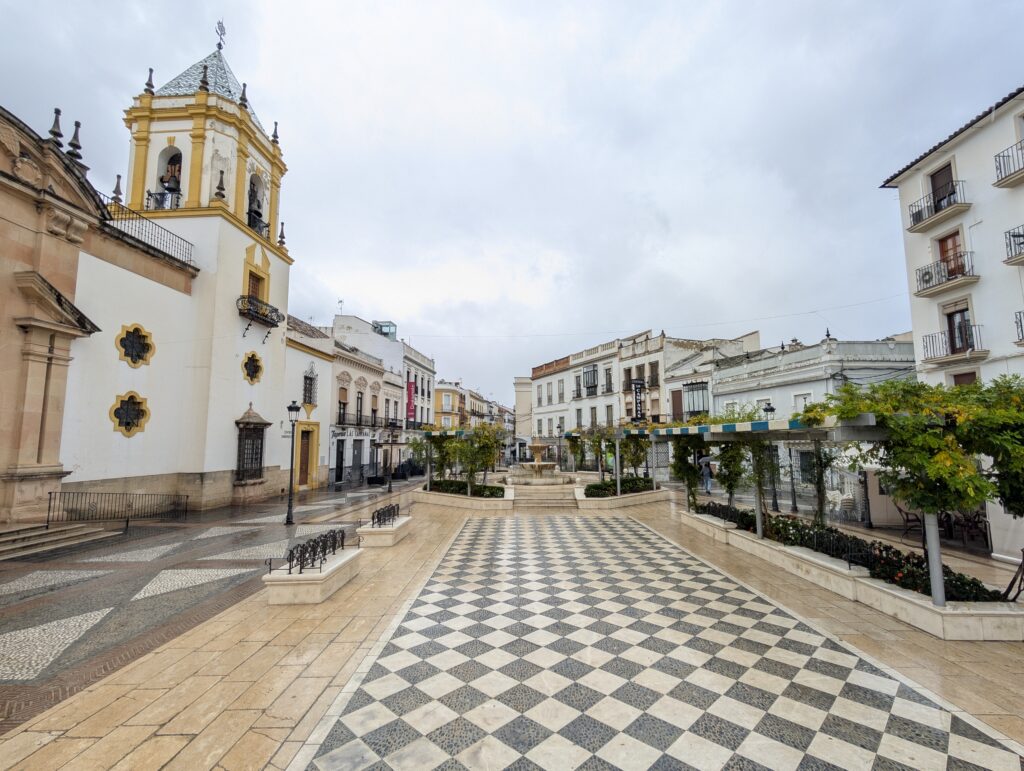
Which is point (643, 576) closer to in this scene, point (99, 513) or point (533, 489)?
point (533, 489)

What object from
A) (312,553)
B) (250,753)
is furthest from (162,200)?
(250,753)

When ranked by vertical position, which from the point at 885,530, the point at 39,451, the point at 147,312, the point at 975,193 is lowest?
the point at 885,530

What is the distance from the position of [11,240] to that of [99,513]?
23.6ft

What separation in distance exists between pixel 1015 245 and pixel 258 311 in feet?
74.9

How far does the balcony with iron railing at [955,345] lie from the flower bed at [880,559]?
696 centimetres

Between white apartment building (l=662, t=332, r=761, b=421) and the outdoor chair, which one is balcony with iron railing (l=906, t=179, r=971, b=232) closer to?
the outdoor chair

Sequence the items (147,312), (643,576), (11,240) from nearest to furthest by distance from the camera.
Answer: (643,576) → (11,240) → (147,312)

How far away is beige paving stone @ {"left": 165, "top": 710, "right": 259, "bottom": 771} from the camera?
2.99 meters

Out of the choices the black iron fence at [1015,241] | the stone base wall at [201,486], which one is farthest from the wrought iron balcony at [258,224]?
the black iron fence at [1015,241]

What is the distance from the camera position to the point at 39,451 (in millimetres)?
10602

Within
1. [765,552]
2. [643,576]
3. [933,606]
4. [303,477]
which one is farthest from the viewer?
[303,477]

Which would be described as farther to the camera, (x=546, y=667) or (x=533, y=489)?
(x=533, y=489)

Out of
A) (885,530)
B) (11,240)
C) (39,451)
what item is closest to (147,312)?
(11,240)

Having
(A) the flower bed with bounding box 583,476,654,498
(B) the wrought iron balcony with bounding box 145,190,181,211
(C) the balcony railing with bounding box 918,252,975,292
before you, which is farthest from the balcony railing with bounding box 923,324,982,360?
(B) the wrought iron balcony with bounding box 145,190,181,211
